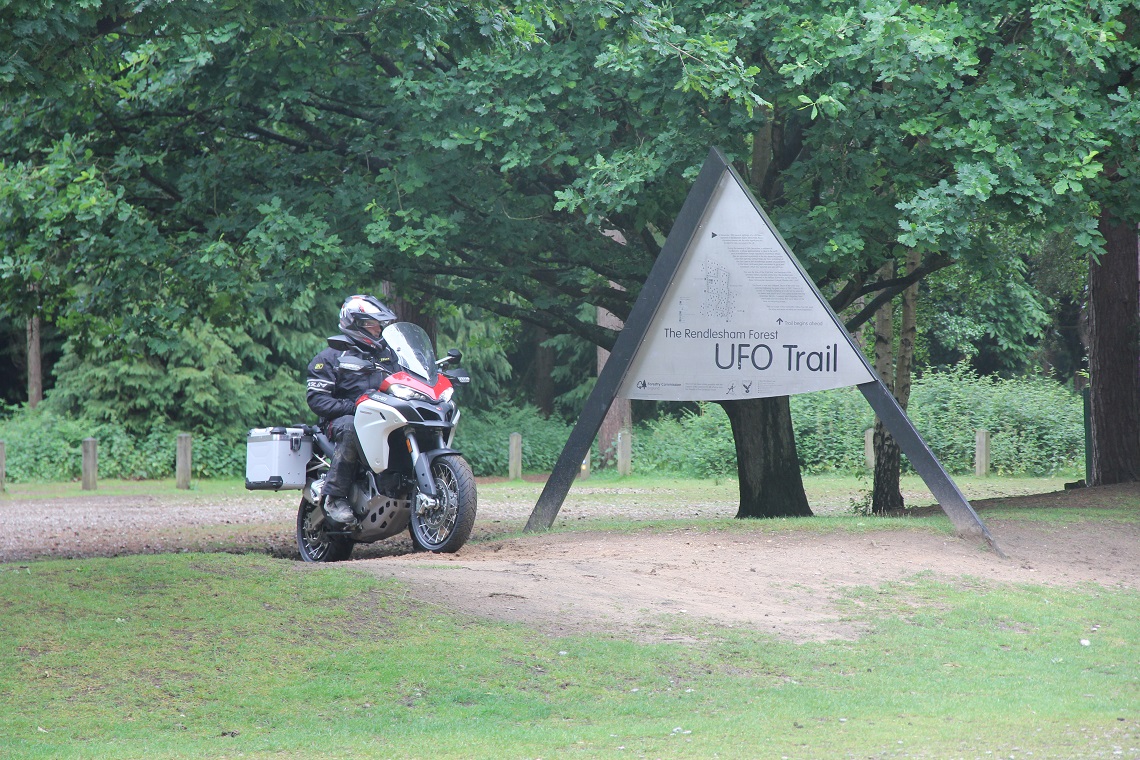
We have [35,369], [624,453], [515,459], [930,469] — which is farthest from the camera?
[35,369]

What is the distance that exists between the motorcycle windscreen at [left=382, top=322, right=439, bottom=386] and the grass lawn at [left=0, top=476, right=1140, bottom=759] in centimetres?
231

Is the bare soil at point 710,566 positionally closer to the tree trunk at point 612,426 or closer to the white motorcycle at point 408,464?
the white motorcycle at point 408,464

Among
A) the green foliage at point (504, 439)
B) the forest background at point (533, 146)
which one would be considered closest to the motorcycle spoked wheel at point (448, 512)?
the forest background at point (533, 146)

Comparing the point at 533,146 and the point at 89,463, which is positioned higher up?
the point at 533,146

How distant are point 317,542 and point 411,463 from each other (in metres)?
1.40

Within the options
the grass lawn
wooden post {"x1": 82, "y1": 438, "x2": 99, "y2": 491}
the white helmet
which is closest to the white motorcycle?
the white helmet

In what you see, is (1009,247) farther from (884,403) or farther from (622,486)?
(884,403)

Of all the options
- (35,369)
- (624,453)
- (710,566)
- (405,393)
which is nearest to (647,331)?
(405,393)

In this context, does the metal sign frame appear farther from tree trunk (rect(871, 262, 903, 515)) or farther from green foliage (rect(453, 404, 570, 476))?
green foliage (rect(453, 404, 570, 476))

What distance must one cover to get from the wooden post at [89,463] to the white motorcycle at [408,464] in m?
14.1

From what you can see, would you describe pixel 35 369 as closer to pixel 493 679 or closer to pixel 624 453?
pixel 624 453

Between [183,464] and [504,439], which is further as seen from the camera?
[504,439]

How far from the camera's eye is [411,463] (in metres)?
10.8

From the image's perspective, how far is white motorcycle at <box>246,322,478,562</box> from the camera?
10.3 metres
